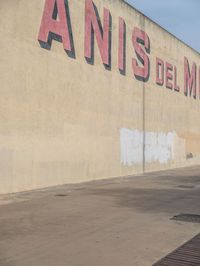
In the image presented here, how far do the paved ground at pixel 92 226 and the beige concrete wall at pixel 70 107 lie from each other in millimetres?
1488

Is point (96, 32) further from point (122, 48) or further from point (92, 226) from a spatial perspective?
point (92, 226)

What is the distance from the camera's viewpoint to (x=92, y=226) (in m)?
10.5

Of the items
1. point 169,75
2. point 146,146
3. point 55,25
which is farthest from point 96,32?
point 169,75

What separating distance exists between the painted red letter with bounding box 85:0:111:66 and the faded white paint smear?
12.6 feet

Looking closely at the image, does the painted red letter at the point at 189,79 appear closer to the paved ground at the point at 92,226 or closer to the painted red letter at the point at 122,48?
the painted red letter at the point at 122,48

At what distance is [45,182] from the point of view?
59.4 feet

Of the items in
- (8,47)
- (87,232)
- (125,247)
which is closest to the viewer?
(125,247)

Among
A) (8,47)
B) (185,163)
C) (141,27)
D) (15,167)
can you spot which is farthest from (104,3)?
(185,163)

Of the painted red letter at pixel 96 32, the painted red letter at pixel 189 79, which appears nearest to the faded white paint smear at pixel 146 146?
the painted red letter at pixel 96 32

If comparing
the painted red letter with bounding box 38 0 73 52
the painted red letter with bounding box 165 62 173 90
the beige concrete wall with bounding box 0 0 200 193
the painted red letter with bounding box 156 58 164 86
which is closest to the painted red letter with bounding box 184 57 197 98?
the painted red letter with bounding box 165 62 173 90

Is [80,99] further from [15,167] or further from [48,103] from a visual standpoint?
[15,167]

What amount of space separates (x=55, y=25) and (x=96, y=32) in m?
3.48

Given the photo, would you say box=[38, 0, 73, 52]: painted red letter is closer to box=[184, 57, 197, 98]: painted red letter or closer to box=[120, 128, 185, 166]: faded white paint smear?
box=[120, 128, 185, 166]: faded white paint smear

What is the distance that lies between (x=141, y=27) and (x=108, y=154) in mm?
7503
